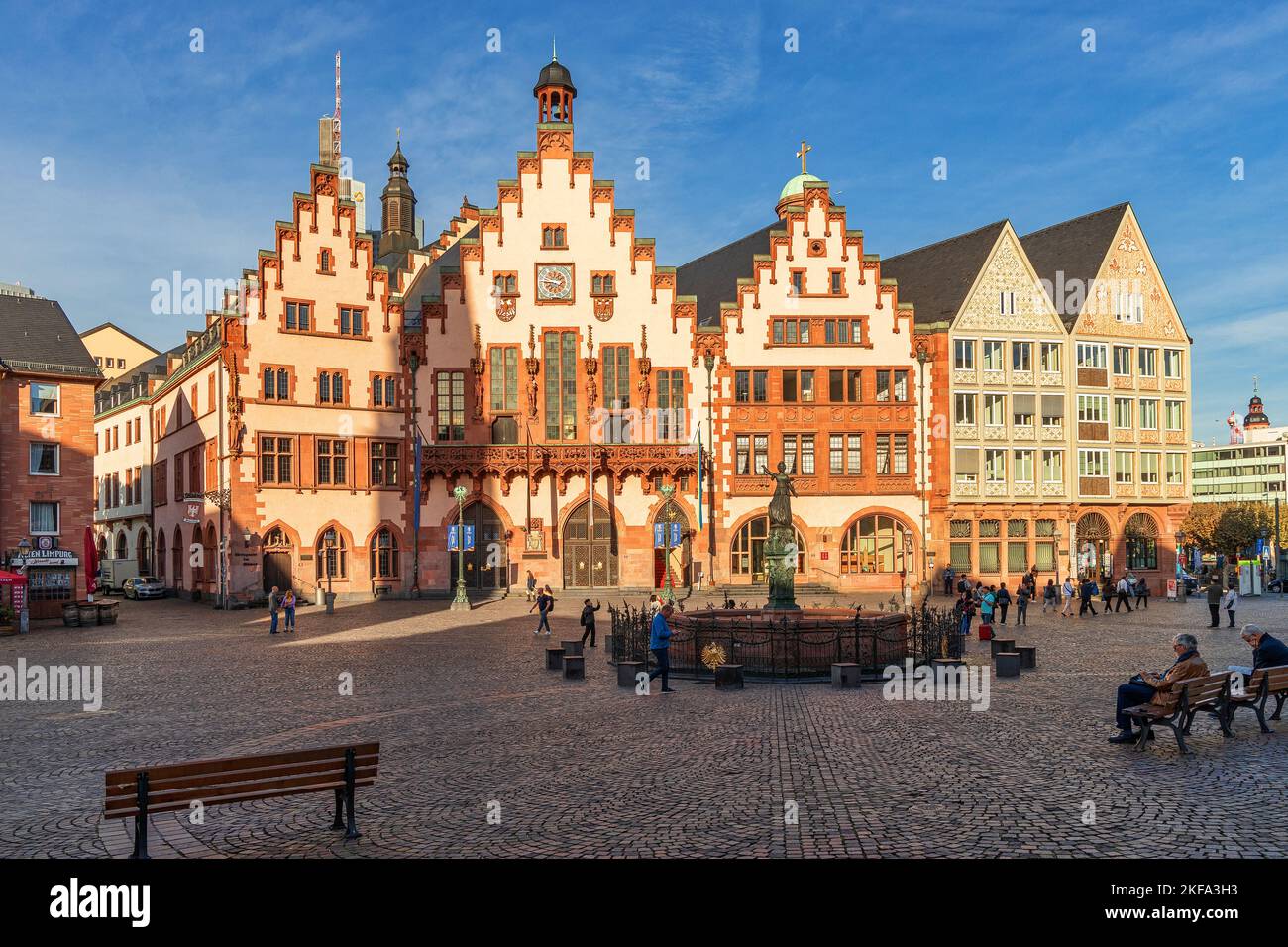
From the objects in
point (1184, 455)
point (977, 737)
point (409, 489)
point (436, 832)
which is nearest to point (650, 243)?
point (409, 489)

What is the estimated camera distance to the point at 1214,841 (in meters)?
10.1

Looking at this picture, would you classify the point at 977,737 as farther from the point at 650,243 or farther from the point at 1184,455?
the point at 1184,455

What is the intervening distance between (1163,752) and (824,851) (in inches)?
274

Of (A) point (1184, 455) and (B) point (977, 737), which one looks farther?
(A) point (1184, 455)

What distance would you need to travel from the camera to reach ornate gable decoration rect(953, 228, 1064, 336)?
57.3 meters

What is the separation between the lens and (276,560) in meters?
51.6

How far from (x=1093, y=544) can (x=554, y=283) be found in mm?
33781

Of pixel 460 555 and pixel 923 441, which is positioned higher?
pixel 923 441

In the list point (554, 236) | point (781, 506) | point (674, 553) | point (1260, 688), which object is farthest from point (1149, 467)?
point (1260, 688)

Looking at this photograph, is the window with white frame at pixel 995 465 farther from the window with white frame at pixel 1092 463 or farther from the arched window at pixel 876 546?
the arched window at pixel 876 546

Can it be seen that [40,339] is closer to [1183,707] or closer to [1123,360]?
[1183,707]

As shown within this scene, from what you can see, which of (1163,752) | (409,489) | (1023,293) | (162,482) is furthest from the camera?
(162,482)

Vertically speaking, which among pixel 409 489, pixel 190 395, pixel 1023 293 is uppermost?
pixel 1023 293

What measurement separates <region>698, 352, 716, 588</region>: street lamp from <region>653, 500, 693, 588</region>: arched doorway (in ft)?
3.81
